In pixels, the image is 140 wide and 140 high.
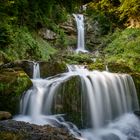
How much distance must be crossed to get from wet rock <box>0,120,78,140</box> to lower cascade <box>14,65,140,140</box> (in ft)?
Answer: 6.06

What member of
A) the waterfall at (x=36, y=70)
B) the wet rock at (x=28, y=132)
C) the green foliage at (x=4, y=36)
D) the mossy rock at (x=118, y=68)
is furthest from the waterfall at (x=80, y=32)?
the wet rock at (x=28, y=132)

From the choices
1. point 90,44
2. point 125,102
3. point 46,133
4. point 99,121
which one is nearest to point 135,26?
point 90,44

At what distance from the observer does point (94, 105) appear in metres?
10.3

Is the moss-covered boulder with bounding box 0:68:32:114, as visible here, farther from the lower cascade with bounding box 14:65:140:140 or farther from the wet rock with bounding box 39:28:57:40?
the wet rock with bounding box 39:28:57:40

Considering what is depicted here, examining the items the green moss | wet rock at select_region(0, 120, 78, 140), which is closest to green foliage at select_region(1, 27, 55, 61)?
wet rock at select_region(0, 120, 78, 140)

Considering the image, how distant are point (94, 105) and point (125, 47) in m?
7.50

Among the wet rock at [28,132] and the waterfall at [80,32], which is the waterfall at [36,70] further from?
the waterfall at [80,32]

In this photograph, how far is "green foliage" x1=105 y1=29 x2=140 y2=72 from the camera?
15109 millimetres

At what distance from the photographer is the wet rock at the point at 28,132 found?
614cm

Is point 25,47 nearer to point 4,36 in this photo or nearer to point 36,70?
point 4,36

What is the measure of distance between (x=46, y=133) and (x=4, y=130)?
2.78ft

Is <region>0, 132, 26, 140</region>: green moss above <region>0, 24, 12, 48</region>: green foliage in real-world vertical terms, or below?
below

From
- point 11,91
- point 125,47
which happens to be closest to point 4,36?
point 11,91

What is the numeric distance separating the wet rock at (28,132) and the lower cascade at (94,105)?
1.85 meters
